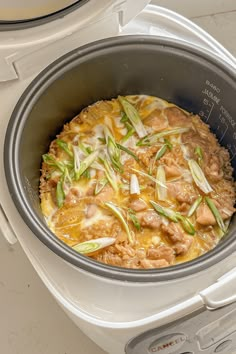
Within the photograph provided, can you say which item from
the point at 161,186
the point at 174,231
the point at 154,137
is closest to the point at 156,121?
the point at 154,137

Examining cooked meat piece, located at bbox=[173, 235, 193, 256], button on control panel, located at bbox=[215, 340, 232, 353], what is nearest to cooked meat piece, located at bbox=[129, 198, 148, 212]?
cooked meat piece, located at bbox=[173, 235, 193, 256]

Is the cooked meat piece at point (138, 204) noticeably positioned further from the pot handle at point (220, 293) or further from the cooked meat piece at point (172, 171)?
the pot handle at point (220, 293)

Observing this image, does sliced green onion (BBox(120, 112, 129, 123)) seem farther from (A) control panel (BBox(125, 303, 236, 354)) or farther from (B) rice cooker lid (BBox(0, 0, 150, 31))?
(A) control panel (BBox(125, 303, 236, 354))

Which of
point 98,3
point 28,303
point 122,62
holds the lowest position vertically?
point 28,303

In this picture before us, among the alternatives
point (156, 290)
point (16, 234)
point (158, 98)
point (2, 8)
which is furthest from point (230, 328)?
point (2, 8)

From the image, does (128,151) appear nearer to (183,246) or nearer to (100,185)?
(100,185)

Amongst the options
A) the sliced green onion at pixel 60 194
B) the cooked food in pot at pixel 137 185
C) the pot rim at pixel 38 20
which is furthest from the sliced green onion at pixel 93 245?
the pot rim at pixel 38 20

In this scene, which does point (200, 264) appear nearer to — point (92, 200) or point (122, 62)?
point (92, 200)
